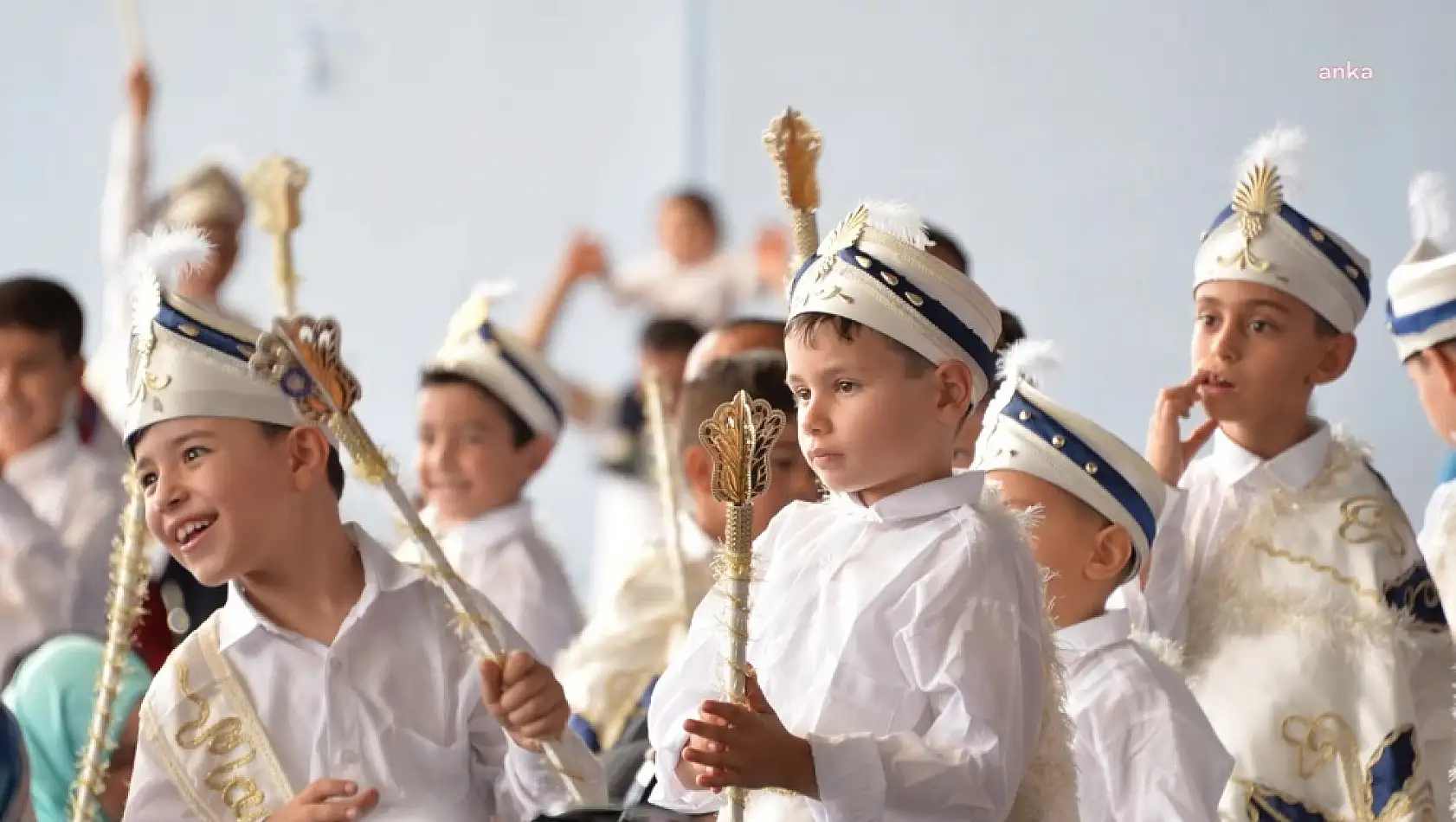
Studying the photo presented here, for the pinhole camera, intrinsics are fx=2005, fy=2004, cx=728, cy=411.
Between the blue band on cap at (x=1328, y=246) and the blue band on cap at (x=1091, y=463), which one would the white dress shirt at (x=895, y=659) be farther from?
the blue band on cap at (x=1328, y=246)

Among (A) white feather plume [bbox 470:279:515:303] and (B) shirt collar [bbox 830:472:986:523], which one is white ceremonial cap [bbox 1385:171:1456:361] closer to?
(B) shirt collar [bbox 830:472:986:523]

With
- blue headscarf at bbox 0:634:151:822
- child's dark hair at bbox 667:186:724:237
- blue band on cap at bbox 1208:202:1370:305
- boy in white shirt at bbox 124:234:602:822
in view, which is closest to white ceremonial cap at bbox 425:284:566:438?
blue headscarf at bbox 0:634:151:822

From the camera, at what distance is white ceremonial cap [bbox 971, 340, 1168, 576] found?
3.08 m

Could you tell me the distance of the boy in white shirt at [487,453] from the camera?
445 cm

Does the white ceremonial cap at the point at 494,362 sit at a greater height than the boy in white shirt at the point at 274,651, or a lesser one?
greater

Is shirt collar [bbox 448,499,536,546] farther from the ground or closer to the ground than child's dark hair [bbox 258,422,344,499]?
farther from the ground

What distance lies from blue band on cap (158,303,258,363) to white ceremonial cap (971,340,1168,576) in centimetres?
114

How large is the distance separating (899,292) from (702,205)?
595 centimetres

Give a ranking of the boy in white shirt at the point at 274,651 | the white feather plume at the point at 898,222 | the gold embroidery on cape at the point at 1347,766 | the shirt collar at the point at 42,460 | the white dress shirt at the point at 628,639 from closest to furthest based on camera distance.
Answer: the white feather plume at the point at 898,222
the boy in white shirt at the point at 274,651
the gold embroidery on cape at the point at 1347,766
the white dress shirt at the point at 628,639
the shirt collar at the point at 42,460

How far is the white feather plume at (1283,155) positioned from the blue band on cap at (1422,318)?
294 mm

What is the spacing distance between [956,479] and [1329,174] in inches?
103

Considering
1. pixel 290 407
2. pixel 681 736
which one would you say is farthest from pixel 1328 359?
pixel 290 407

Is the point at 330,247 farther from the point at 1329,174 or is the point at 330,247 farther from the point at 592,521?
the point at 1329,174

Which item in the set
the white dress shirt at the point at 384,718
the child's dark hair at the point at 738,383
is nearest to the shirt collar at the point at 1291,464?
the child's dark hair at the point at 738,383
